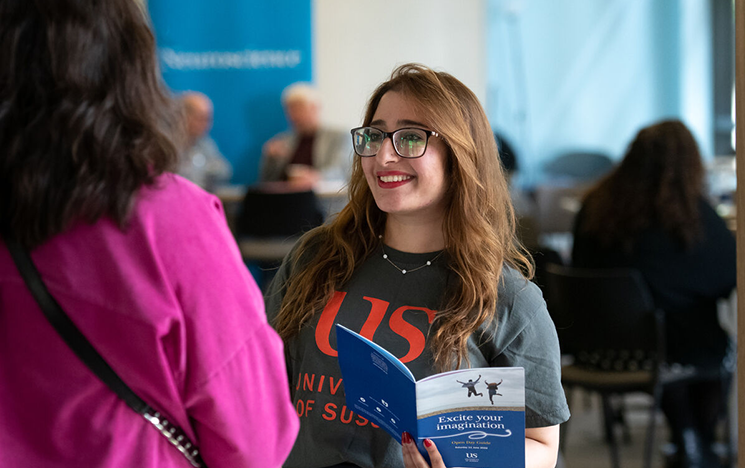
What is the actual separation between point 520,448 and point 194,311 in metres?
0.56

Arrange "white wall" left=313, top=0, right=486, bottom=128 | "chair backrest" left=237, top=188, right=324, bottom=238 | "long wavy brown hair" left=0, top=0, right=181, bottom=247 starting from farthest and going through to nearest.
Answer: "white wall" left=313, top=0, right=486, bottom=128 < "chair backrest" left=237, top=188, right=324, bottom=238 < "long wavy brown hair" left=0, top=0, right=181, bottom=247

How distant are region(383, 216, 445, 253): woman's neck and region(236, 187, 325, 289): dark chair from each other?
267 cm

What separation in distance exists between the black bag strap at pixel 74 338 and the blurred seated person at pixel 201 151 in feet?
11.0

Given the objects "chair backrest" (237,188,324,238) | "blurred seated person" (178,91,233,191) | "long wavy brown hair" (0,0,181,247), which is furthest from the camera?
"blurred seated person" (178,91,233,191)

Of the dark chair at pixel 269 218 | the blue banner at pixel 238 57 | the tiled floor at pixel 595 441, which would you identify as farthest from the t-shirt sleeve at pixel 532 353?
the blue banner at pixel 238 57

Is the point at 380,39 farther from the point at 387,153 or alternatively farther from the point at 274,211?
the point at 387,153

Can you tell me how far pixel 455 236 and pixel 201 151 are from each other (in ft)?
14.8

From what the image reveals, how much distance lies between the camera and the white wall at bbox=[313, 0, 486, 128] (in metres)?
6.76

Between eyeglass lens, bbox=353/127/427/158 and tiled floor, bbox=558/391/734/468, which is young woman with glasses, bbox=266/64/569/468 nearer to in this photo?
eyeglass lens, bbox=353/127/427/158

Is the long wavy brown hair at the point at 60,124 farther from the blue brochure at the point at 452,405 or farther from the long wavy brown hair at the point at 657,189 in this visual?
the long wavy brown hair at the point at 657,189

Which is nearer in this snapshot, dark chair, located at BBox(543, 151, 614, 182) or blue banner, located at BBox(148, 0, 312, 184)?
blue banner, located at BBox(148, 0, 312, 184)

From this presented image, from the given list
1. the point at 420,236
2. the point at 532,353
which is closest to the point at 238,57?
the point at 420,236

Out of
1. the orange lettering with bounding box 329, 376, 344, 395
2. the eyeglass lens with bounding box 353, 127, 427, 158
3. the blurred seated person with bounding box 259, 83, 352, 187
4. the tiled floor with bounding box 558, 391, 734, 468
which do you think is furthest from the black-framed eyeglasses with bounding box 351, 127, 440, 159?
the blurred seated person with bounding box 259, 83, 352, 187

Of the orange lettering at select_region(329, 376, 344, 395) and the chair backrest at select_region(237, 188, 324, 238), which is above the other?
the orange lettering at select_region(329, 376, 344, 395)
